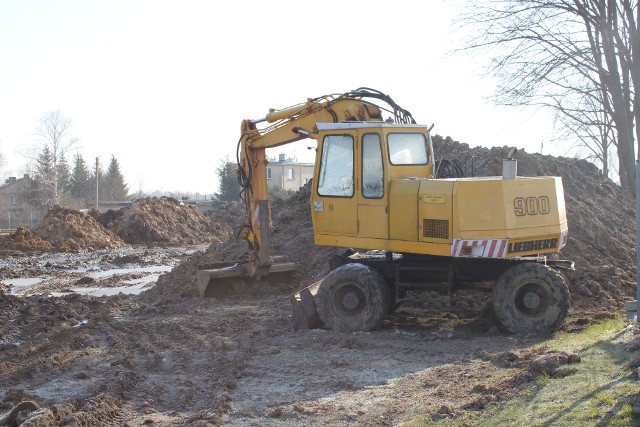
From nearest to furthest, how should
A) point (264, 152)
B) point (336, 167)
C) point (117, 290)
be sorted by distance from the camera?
point (336, 167), point (264, 152), point (117, 290)

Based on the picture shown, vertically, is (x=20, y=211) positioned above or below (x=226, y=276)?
above

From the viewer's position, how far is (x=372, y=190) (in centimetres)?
1076

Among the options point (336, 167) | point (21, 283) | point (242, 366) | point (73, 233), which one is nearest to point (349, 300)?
point (336, 167)

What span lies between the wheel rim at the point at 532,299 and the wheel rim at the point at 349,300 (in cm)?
212

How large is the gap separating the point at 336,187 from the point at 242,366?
10.6 feet

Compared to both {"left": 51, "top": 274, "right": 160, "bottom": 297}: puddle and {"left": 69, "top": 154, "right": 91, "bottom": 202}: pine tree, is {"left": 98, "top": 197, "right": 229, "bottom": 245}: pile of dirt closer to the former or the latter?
{"left": 51, "top": 274, "right": 160, "bottom": 297}: puddle

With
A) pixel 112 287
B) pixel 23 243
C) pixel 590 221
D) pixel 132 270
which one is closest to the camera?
pixel 590 221

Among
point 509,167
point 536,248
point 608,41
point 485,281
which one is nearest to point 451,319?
point 485,281

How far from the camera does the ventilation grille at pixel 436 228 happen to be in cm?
1013

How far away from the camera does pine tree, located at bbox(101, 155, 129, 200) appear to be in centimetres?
7106

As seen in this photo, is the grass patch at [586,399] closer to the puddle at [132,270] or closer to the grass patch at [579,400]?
the grass patch at [579,400]

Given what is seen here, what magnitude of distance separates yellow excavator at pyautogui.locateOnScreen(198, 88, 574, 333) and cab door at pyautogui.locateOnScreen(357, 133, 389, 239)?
0.01 meters

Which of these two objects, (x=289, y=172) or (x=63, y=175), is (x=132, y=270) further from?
(x=289, y=172)

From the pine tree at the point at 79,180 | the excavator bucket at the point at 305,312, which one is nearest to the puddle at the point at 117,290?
the excavator bucket at the point at 305,312
